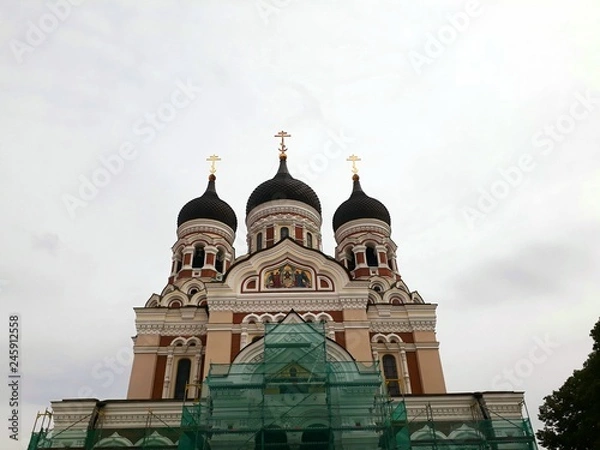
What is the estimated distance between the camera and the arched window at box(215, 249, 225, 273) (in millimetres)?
23475

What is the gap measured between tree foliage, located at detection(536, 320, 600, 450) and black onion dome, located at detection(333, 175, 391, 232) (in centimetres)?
1161

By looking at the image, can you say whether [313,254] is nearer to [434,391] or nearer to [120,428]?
[434,391]

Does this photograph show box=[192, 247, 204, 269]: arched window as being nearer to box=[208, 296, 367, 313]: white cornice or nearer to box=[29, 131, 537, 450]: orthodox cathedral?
box=[29, 131, 537, 450]: orthodox cathedral

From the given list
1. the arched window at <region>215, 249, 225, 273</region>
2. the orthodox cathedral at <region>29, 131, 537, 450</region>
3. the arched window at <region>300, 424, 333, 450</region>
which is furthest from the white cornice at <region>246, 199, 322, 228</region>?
the arched window at <region>300, 424, 333, 450</region>

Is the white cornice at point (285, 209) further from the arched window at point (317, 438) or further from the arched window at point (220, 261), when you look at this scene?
the arched window at point (317, 438)

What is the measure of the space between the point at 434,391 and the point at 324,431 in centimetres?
562

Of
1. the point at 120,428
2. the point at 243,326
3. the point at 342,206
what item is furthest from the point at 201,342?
the point at 342,206

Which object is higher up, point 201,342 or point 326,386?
point 201,342

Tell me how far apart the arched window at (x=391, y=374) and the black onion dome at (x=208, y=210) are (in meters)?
10.4

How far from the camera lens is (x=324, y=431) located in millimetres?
12828

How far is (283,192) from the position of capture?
77.9ft

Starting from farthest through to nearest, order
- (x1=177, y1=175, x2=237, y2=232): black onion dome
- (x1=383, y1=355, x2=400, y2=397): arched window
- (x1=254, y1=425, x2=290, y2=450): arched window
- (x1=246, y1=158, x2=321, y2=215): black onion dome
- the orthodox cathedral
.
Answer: (x1=177, y1=175, x2=237, y2=232): black onion dome
(x1=246, y1=158, x2=321, y2=215): black onion dome
(x1=383, y1=355, x2=400, y2=397): arched window
the orthodox cathedral
(x1=254, y1=425, x2=290, y2=450): arched window

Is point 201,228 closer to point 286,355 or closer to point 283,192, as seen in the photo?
point 283,192

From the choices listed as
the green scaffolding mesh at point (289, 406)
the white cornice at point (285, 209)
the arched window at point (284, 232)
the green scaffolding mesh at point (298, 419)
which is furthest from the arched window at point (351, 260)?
the green scaffolding mesh at point (289, 406)
